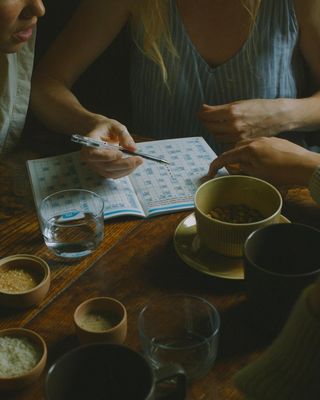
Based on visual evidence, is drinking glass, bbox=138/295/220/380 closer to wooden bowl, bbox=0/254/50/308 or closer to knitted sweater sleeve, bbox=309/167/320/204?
wooden bowl, bbox=0/254/50/308

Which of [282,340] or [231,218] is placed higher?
[282,340]

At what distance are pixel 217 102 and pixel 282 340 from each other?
1.17 meters

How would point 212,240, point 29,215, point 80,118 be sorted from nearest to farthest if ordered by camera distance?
point 212,240 < point 29,215 < point 80,118

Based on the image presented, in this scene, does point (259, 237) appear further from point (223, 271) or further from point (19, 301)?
point (19, 301)

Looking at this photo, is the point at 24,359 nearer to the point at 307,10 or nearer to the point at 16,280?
the point at 16,280

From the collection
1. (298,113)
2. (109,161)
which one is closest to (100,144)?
(109,161)

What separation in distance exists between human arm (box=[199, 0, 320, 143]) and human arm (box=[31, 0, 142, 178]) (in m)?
0.34

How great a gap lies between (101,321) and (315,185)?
498 millimetres

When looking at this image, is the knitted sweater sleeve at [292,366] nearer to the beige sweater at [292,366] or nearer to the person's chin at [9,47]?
the beige sweater at [292,366]

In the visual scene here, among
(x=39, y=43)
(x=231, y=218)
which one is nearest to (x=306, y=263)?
(x=231, y=218)

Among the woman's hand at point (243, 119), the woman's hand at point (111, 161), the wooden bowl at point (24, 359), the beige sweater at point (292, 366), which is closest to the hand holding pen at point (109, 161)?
the woman's hand at point (111, 161)

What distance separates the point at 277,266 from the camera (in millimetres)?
917

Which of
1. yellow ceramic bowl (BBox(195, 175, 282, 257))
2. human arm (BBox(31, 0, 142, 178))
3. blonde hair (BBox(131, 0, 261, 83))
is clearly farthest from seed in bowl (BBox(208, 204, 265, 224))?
blonde hair (BBox(131, 0, 261, 83))

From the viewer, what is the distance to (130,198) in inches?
47.8
